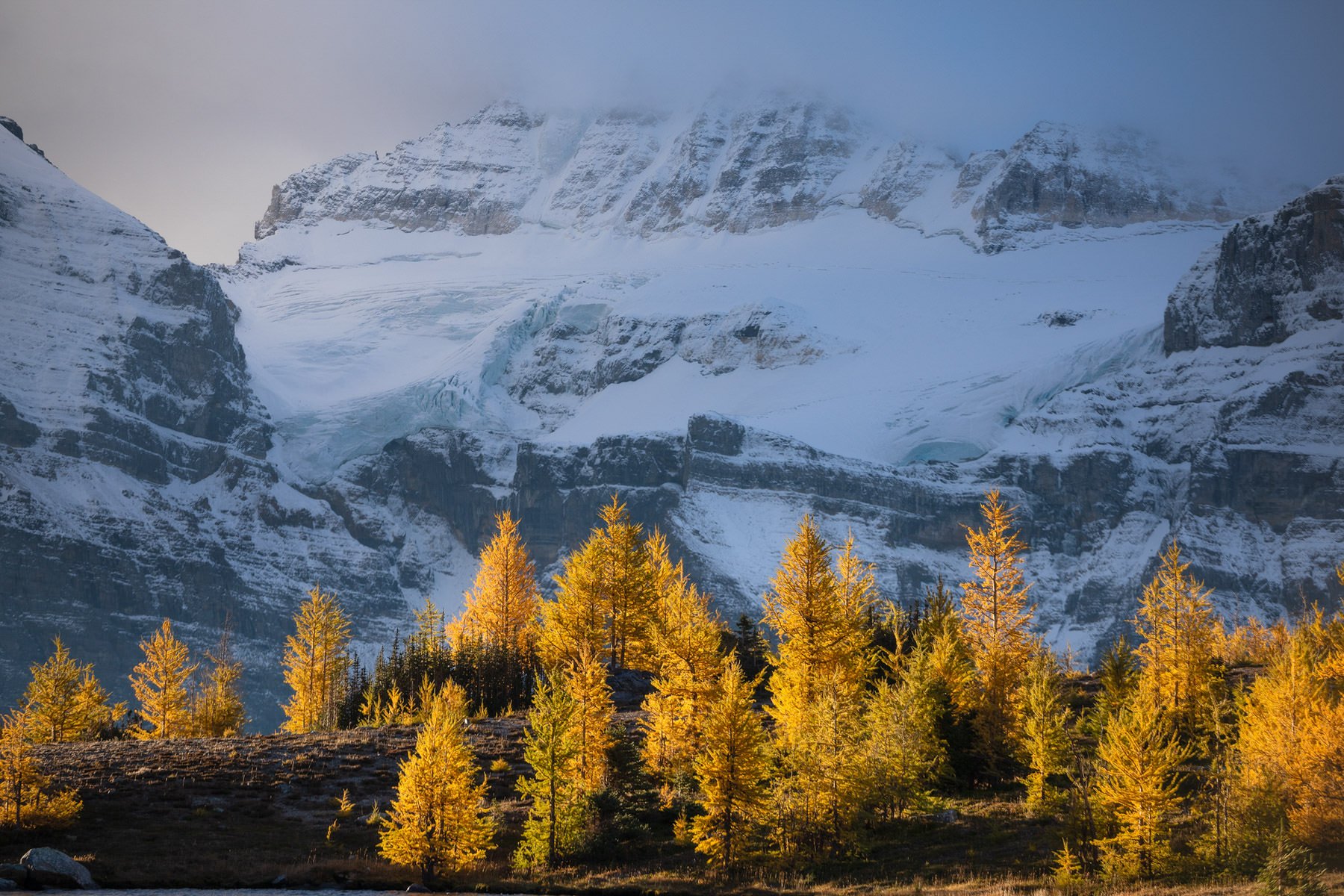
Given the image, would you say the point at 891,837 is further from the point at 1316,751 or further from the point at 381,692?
the point at 381,692

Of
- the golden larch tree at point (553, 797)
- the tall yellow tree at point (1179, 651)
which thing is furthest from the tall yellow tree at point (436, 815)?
the tall yellow tree at point (1179, 651)

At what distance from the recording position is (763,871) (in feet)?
151

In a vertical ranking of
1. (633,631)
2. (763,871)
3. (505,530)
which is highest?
(505,530)

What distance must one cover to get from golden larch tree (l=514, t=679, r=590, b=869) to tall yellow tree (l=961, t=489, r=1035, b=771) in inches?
764

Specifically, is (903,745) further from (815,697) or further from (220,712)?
(220,712)

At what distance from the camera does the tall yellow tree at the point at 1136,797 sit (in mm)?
41312

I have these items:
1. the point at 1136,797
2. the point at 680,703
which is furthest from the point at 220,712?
the point at 1136,797

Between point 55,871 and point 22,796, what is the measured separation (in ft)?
23.2

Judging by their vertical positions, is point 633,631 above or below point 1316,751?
above

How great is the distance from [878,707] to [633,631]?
73.9ft

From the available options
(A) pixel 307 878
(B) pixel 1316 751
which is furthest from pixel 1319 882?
(A) pixel 307 878

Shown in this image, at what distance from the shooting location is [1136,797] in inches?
1649

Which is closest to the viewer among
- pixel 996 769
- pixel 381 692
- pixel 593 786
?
pixel 593 786

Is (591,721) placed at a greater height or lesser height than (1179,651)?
lesser
